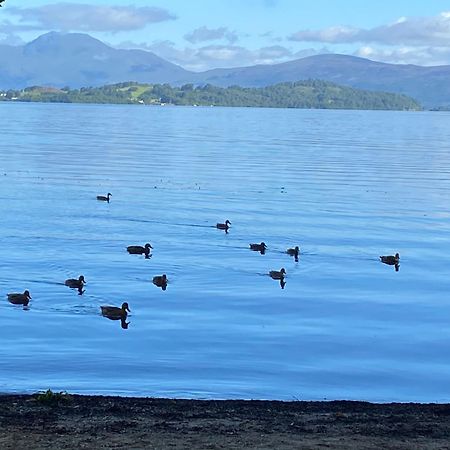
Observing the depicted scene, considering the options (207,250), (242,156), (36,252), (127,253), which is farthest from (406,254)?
(242,156)

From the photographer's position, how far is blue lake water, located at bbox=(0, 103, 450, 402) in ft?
63.1

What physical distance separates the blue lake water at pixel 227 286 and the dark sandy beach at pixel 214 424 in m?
2.20

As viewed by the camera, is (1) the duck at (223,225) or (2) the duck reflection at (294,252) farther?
(1) the duck at (223,225)

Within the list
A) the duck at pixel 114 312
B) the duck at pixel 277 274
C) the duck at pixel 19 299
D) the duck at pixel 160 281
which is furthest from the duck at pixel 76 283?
the duck at pixel 277 274

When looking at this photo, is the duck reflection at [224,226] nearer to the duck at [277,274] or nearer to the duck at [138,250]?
the duck at [138,250]

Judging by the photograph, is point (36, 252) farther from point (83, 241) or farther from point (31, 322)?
point (31, 322)

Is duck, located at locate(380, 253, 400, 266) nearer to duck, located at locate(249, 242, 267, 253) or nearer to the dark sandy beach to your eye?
duck, located at locate(249, 242, 267, 253)

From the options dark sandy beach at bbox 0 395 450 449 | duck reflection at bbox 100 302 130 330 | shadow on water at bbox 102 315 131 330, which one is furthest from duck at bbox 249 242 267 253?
dark sandy beach at bbox 0 395 450 449

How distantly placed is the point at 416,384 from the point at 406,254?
16516 mm

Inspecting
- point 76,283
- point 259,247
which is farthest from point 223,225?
point 76,283

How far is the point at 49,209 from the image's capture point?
43156mm

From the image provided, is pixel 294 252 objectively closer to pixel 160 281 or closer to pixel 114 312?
pixel 160 281

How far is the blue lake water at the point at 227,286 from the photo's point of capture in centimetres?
1922

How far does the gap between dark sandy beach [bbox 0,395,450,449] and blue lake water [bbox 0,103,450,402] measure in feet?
7.21
